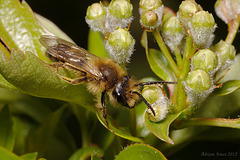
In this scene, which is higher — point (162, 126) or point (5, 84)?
point (5, 84)

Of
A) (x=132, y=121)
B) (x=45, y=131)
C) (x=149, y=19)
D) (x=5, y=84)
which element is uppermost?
(x=149, y=19)

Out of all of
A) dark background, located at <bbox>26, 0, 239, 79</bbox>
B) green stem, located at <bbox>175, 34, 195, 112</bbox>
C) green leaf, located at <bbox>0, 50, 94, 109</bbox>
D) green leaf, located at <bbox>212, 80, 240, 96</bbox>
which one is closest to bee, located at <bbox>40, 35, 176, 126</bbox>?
green leaf, located at <bbox>0, 50, 94, 109</bbox>

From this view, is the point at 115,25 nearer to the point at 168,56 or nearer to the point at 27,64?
the point at 168,56

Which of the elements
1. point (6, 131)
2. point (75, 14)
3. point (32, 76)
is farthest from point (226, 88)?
point (75, 14)

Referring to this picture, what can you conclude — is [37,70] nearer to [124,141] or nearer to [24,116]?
[124,141]

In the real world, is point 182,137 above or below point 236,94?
below

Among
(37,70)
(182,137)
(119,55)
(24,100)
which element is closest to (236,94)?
(182,137)

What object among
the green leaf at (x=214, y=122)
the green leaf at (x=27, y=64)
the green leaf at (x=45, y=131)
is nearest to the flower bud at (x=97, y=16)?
the green leaf at (x=27, y=64)
